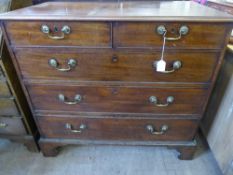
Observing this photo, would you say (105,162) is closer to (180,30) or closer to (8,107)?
(8,107)

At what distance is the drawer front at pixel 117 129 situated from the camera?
3.66 ft

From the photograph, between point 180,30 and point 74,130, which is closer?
point 180,30

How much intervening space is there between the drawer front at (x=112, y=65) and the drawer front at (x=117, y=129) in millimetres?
285

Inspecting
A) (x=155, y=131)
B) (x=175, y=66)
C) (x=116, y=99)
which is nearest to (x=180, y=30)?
(x=175, y=66)

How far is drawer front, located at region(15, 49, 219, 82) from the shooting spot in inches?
34.8

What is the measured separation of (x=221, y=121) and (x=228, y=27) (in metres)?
0.56

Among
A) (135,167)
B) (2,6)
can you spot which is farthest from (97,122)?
(2,6)

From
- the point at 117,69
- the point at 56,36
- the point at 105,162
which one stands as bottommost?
the point at 105,162

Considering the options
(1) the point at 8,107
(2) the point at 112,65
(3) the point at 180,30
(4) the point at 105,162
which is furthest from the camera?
(4) the point at 105,162

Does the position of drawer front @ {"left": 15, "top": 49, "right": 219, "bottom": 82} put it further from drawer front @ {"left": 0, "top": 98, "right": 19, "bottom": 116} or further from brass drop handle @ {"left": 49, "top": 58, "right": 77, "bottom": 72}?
drawer front @ {"left": 0, "top": 98, "right": 19, "bottom": 116}

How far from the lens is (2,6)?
1.06 meters

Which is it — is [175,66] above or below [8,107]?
above

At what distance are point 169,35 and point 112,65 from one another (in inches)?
11.4

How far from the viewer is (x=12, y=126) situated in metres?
1.22
